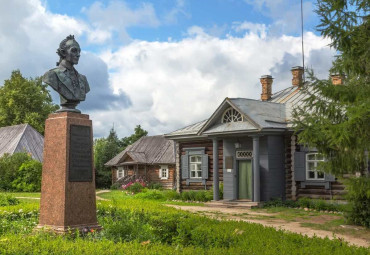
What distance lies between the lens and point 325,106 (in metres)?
12.9

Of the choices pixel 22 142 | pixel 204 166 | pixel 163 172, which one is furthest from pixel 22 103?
pixel 204 166

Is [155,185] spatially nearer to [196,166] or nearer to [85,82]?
[196,166]

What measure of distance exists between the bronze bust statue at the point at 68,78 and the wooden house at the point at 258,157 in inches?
394

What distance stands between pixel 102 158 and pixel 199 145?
1837cm

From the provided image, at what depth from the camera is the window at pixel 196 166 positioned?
22.8 meters

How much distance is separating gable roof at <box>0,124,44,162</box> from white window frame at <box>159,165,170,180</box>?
30.3 feet

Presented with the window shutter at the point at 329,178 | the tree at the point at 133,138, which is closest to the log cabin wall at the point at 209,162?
the window shutter at the point at 329,178

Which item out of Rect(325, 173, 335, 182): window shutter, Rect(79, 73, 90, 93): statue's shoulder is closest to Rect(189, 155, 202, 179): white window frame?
Rect(325, 173, 335, 182): window shutter

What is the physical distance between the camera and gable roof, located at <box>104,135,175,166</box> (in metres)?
34.1

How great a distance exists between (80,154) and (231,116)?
11.8 meters

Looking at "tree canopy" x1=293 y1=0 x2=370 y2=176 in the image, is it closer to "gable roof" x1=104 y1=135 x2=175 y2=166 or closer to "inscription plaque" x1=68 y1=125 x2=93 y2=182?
"inscription plaque" x1=68 y1=125 x2=93 y2=182

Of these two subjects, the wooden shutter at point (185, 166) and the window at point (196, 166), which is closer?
the window at point (196, 166)

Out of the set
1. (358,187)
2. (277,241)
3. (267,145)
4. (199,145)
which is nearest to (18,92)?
(199,145)

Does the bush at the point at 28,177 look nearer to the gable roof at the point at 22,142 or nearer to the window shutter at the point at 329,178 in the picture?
the gable roof at the point at 22,142
